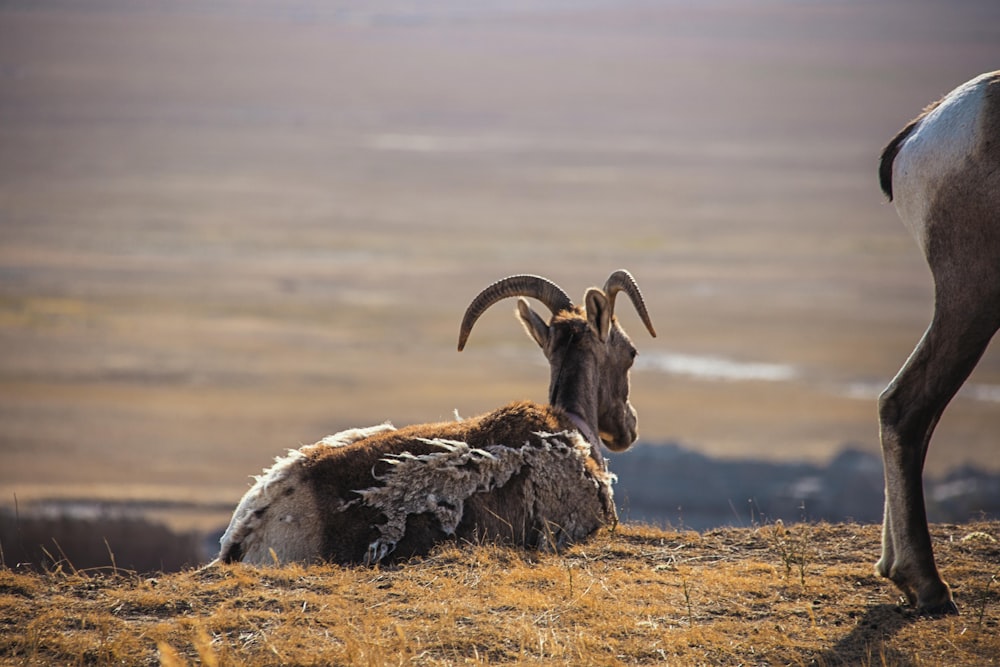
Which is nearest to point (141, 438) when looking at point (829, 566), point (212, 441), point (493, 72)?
point (212, 441)

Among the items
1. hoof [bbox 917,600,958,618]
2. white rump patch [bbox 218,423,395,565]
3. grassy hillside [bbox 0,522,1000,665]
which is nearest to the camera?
grassy hillside [bbox 0,522,1000,665]

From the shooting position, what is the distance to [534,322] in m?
11.5

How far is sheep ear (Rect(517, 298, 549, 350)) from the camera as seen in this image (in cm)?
1148

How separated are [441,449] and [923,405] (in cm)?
363

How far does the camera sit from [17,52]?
198500mm

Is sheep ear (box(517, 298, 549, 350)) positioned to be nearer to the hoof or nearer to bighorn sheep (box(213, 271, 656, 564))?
bighorn sheep (box(213, 271, 656, 564))

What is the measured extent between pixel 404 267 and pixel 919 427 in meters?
66.6

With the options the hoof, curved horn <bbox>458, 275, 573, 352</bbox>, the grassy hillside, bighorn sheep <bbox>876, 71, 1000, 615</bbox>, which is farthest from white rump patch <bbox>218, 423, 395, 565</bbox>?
the hoof

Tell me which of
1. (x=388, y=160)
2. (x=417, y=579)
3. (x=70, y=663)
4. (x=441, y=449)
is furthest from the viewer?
(x=388, y=160)

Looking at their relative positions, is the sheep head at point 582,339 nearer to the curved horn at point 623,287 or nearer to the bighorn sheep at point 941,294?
the curved horn at point 623,287

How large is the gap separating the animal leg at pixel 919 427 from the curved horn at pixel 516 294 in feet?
13.5

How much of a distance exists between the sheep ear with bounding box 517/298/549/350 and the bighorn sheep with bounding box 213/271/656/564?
61 cm

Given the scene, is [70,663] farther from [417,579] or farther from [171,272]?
[171,272]

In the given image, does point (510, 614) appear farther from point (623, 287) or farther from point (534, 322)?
point (534, 322)
